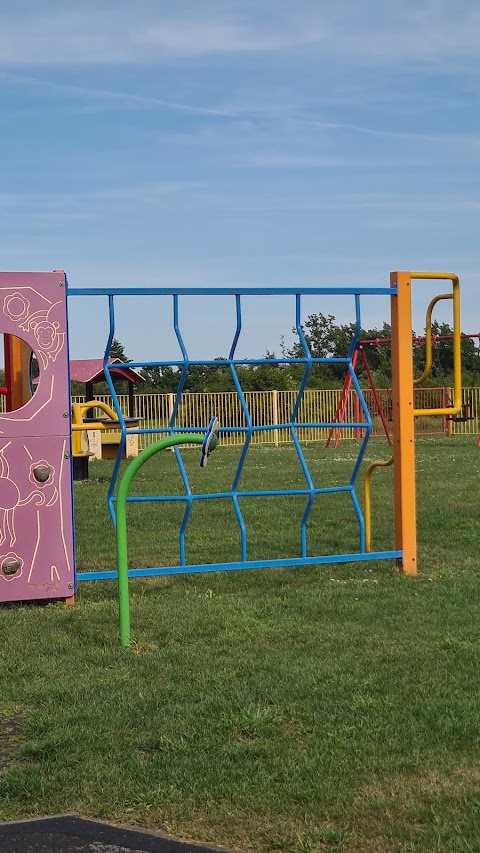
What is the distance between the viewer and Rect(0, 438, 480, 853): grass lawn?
3246 mm

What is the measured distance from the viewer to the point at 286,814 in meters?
3.23

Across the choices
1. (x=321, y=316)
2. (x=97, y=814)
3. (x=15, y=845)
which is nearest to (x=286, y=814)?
(x=97, y=814)

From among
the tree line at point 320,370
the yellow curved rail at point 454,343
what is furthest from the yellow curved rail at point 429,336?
the tree line at point 320,370

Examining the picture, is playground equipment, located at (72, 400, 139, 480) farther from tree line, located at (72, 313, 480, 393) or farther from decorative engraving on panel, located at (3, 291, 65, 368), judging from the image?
tree line, located at (72, 313, 480, 393)

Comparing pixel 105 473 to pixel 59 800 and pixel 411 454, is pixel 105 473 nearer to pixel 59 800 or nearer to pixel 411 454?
pixel 411 454

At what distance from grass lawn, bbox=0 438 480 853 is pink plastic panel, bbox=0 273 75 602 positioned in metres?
0.26

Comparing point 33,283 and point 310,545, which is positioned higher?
point 33,283

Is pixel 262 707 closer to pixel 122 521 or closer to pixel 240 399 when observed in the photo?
pixel 122 521

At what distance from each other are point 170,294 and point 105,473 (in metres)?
12.1

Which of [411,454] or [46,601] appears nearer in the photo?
[46,601]

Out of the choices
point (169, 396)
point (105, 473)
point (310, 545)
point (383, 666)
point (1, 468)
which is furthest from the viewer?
point (169, 396)

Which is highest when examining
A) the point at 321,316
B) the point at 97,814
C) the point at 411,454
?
the point at 321,316

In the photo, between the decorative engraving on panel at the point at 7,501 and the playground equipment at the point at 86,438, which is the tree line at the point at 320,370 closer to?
the playground equipment at the point at 86,438

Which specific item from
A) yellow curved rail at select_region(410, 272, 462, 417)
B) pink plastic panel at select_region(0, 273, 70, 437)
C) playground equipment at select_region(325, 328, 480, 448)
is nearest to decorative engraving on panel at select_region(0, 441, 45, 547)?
pink plastic panel at select_region(0, 273, 70, 437)
